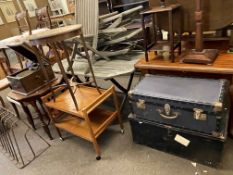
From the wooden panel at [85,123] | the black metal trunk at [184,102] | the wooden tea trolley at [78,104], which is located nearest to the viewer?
the black metal trunk at [184,102]

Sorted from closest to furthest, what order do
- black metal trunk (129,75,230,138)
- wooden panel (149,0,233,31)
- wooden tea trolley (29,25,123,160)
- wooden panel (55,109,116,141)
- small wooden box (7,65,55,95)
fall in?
black metal trunk (129,75,230,138), wooden panel (149,0,233,31), wooden tea trolley (29,25,123,160), wooden panel (55,109,116,141), small wooden box (7,65,55,95)

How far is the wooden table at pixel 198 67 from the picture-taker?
1231 mm

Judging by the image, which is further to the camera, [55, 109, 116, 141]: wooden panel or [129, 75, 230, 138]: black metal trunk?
[55, 109, 116, 141]: wooden panel

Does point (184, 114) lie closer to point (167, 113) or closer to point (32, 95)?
point (167, 113)

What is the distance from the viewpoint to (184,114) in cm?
122

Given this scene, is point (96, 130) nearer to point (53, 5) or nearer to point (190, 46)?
point (190, 46)

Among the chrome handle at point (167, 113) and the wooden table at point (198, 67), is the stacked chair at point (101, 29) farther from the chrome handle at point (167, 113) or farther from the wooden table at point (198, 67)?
the chrome handle at point (167, 113)

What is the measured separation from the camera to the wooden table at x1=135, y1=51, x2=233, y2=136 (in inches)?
48.5

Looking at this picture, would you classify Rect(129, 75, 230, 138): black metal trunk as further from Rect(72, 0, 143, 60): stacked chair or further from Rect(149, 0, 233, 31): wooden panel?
Rect(72, 0, 143, 60): stacked chair

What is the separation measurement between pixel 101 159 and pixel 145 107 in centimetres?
60

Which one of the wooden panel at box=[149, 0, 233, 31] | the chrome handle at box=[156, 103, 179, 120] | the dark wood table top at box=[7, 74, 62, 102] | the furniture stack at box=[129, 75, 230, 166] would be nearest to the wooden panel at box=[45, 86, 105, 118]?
the dark wood table top at box=[7, 74, 62, 102]

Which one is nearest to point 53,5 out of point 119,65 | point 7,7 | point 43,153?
point 7,7

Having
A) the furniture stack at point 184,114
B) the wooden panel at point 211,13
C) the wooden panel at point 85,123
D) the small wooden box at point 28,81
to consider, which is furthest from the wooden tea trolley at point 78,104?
the wooden panel at point 211,13

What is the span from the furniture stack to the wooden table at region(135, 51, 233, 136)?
0.07 m
